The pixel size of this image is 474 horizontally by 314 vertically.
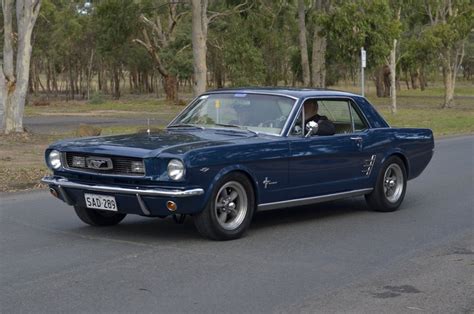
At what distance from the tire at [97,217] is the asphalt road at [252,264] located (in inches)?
4.5

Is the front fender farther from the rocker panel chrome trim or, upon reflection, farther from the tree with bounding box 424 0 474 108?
the tree with bounding box 424 0 474 108

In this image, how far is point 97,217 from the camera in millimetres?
8891

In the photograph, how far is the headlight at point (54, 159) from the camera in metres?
8.33

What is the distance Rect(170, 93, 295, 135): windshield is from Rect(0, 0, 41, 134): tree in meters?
13.1

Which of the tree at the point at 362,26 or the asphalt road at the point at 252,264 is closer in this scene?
the asphalt road at the point at 252,264

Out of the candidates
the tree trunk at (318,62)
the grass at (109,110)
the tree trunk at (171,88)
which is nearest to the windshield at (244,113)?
the tree trunk at (318,62)

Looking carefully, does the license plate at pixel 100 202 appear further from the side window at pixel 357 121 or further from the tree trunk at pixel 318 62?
the tree trunk at pixel 318 62

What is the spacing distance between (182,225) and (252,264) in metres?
2.03

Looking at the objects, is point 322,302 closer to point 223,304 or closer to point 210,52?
point 223,304

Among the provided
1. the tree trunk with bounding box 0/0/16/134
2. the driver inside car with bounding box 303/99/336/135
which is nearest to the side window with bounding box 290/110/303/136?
the driver inside car with bounding box 303/99/336/135

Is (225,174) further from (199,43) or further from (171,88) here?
(171,88)

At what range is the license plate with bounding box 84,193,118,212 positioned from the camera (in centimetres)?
784

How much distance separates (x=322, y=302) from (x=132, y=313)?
1.41m

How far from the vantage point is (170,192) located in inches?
295
